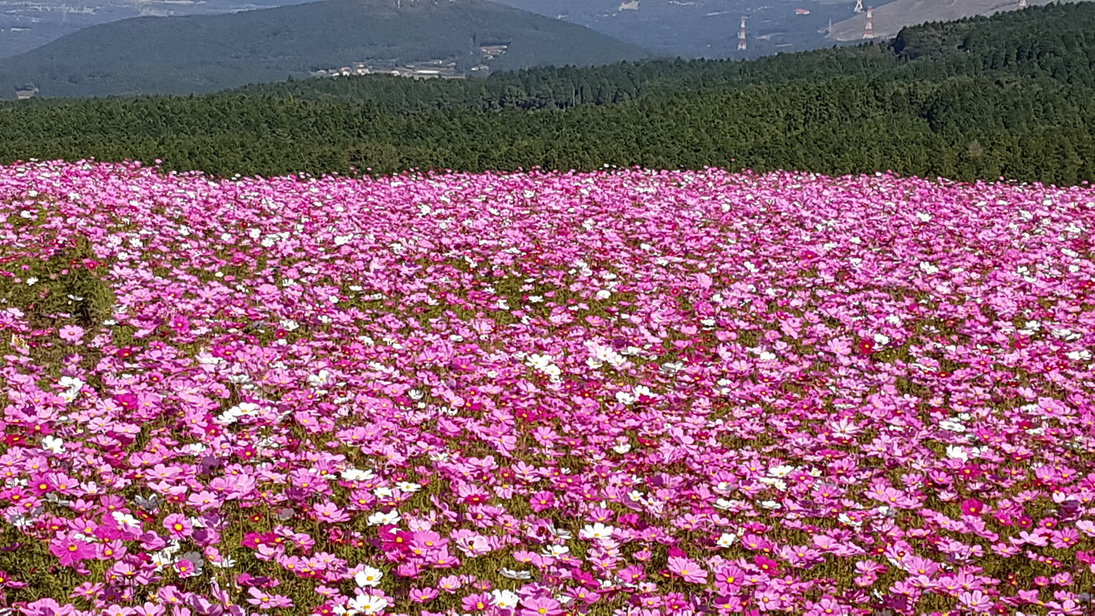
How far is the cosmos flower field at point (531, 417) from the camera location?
16.6ft

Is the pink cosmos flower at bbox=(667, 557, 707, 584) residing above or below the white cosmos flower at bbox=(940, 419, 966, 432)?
above

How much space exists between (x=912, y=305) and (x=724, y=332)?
2347mm

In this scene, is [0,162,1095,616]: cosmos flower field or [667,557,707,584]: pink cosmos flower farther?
[0,162,1095,616]: cosmos flower field

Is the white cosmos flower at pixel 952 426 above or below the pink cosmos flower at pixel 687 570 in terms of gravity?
below

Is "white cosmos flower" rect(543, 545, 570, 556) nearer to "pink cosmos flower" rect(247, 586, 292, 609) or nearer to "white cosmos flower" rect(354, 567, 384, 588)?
"white cosmos flower" rect(354, 567, 384, 588)

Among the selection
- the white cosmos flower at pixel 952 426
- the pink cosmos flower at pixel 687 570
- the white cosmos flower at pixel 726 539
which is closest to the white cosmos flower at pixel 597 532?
the pink cosmos flower at pixel 687 570

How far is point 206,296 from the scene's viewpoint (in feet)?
32.9

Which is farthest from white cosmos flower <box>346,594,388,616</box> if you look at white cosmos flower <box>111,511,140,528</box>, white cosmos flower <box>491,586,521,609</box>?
white cosmos flower <box>111,511,140,528</box>

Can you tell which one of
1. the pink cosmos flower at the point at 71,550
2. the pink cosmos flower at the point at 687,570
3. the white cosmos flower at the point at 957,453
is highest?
the pink cosmos flower at the point at 71,550

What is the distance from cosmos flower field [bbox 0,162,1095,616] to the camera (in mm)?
5062

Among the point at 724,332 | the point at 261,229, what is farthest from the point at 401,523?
the point at 261,229

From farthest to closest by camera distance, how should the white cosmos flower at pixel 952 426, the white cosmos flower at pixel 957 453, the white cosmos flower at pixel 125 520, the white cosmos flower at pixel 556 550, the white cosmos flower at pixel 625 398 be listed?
the white cosmos flower at pixel 625 398, the white cosmos flower at pixel 952 426, the white cosmos flower at pixel 957 453, the white cosmos flower at pixel 556 550, the white cosmos flower at pixel 125 520

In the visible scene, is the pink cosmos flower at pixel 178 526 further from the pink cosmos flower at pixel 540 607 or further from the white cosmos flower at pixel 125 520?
the pink cosmos flower at pixel 540 607

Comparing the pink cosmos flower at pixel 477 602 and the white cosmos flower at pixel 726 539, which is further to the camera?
the white cosmos flower at pixel 726 539
